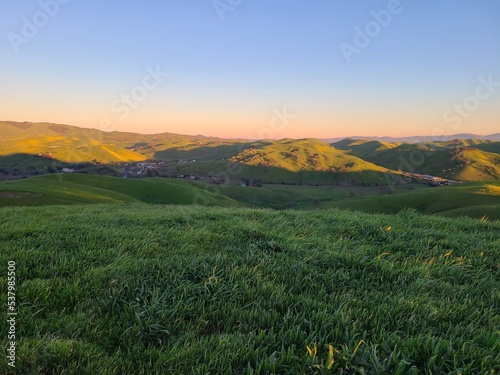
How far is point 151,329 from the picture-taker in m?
4.25

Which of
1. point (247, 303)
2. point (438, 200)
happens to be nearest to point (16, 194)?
point (247, 303)

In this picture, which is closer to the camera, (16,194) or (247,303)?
(247,303)

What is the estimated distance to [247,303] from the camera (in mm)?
5047

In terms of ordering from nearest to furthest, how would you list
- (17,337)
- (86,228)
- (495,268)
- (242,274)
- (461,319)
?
(17,337) → (461,319) → (242,274) → (495,268) → (86,228)

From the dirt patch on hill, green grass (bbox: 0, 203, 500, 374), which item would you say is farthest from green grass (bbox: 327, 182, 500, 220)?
green grass (bbox: 0, 203, 500, 374)

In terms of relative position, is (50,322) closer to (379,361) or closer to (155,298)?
(155,298)

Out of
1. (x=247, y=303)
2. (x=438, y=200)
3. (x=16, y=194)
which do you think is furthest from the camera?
(x=438, y=200)

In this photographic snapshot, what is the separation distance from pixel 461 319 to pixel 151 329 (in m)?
4.85

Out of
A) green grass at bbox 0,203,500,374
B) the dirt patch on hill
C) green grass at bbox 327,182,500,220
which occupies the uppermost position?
green grass at bbox 0,203,500,374

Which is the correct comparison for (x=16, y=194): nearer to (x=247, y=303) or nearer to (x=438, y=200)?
(x=247, y=303)

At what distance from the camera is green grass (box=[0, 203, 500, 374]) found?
369 cm

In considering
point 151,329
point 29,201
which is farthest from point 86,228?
point 29,201

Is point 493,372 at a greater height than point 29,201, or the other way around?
point 493,372

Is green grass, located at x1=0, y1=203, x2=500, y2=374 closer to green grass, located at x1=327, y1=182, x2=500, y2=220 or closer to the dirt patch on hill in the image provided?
the dirt patch on hill
